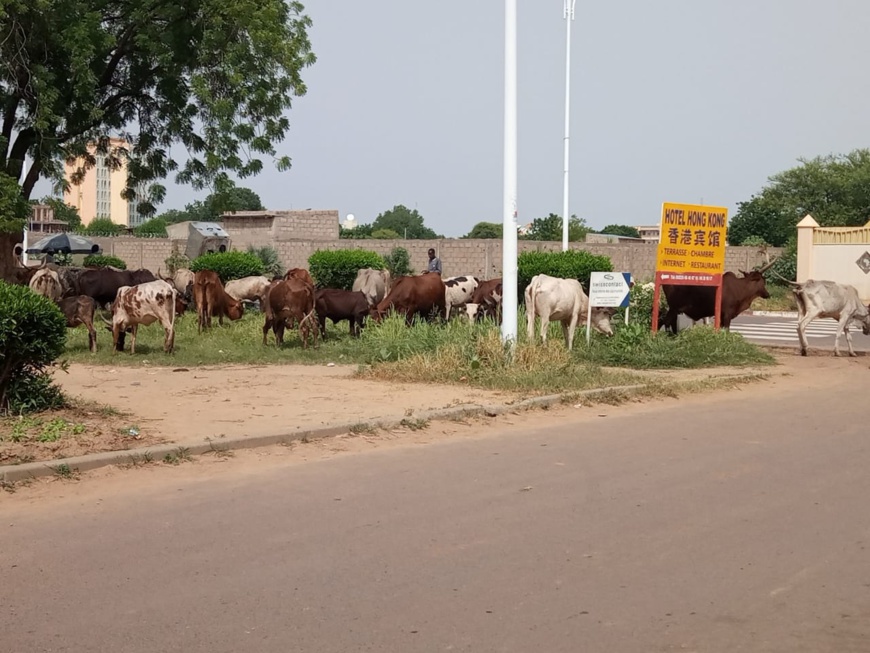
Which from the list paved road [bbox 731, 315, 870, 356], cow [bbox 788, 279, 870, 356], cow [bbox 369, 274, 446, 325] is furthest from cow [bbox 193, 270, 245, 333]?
paved road [bbox 731, 315, 870, 356]

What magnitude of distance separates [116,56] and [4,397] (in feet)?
58.9

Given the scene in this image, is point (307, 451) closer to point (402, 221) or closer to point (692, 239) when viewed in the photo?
point (692, 239)

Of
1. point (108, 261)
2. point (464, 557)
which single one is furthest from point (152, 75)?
point (464, 557)

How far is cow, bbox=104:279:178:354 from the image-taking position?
59.3ft

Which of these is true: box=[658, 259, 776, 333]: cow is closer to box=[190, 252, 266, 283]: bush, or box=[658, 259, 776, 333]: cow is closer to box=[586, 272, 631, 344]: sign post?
box=[586, 272, 631, 344]: sign post

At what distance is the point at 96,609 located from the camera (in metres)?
5.53

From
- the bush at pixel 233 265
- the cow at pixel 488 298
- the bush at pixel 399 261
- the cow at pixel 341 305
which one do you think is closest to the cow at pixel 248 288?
the bush at pixel 233 265

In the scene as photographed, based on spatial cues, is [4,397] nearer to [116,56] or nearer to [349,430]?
[349,430]

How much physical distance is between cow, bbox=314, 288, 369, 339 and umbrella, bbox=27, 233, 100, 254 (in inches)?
753

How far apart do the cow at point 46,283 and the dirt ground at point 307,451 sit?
13570 millimetres

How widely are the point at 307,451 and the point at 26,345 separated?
2828mm

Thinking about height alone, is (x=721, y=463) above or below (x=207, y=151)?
below

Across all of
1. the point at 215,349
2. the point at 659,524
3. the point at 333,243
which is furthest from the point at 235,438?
the point at 333,243

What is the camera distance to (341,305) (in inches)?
804
